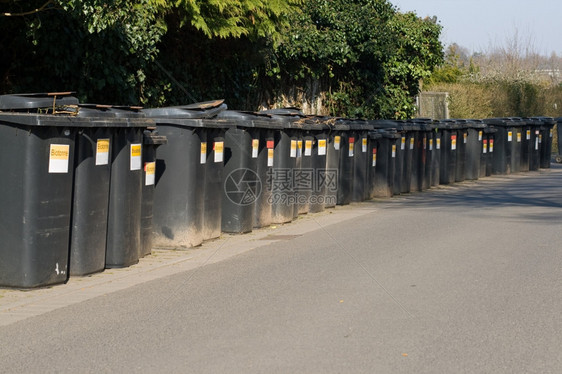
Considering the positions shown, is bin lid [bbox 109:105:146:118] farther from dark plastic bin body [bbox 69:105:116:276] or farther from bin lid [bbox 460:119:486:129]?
Answer: bin lid [bbox 460:119:486:129]

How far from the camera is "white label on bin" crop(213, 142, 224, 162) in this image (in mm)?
10750

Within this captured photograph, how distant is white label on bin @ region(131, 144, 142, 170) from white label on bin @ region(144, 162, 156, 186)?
41 centimetres

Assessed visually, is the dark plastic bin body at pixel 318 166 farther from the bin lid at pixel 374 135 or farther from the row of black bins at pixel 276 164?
the bin lid at pixel 374 135

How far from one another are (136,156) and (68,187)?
1327mm

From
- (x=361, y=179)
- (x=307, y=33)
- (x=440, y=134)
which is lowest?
(x=361, y=179)

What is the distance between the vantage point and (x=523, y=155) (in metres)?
25.5

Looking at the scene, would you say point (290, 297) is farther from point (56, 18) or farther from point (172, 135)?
point (56, 18)

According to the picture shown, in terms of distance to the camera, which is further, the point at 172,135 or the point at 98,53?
the point at 98,53

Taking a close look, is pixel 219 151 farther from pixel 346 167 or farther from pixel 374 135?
pixel 374 135

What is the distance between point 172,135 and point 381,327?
4.65m

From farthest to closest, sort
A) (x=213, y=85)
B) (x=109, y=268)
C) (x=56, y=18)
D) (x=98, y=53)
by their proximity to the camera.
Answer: (x=213, y=85), (x=98, y=53), (x=56, y=18), (x=109, y=268)

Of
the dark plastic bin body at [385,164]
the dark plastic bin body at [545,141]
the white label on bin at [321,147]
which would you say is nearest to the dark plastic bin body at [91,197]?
the white label on bin at [321,147]

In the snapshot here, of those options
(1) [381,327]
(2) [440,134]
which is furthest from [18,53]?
(2) [440,134]

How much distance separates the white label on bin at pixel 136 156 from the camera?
9.02m
